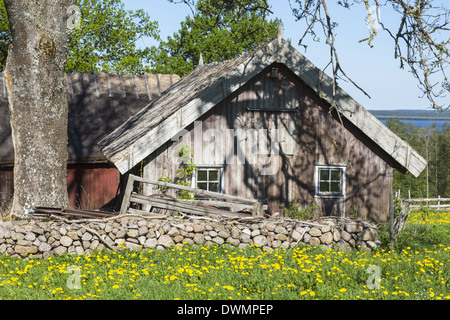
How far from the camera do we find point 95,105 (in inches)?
816

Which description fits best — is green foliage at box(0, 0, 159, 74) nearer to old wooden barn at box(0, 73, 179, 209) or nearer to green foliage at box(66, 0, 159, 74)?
green foliage at box(66, 0, 159, 74)

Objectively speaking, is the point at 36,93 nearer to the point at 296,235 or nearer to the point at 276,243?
the point at 276,243

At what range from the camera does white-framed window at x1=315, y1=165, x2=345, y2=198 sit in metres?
14.1

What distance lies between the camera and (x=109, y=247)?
10.8 m

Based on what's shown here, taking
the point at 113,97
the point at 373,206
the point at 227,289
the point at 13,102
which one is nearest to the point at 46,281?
the point at 227,289

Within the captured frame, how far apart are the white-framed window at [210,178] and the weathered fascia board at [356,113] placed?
3235 millimetres

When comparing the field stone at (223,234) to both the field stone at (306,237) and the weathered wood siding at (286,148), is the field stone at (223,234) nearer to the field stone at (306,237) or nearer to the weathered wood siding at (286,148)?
the field stone at (306,237)

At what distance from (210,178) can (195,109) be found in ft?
6.49

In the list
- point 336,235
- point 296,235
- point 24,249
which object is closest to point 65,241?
point 24,249

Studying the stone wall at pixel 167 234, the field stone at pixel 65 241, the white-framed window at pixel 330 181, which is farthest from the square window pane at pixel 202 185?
the field stone at pixel 65 241

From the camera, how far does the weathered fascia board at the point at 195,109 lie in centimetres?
1218

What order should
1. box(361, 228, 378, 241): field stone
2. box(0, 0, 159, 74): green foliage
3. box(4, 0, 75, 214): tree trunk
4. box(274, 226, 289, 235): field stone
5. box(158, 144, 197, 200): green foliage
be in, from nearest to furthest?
box(274, 226, 289, 235): field stone → box(361, 228, 378, 241): field stone → box(4, 0, 75, 214): tree trunk → box(158, 144, 197, 200): green foliage → box(0, 0, 159, 74): green foliage

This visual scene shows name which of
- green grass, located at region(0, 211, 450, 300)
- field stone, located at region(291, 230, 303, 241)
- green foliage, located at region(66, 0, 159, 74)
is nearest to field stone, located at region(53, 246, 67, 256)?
green grass, located at region(0, 211, 450, 300)

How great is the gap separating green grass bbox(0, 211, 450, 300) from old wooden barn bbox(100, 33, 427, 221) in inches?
122
